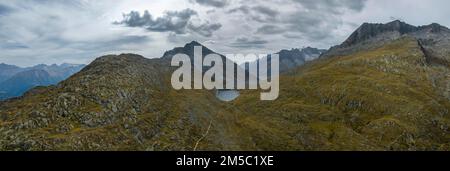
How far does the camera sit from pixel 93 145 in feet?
533

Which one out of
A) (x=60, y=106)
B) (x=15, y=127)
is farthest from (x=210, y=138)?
(x=15, y=127)

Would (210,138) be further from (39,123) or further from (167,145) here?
(39,123)
